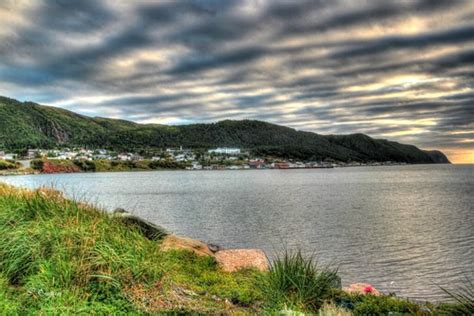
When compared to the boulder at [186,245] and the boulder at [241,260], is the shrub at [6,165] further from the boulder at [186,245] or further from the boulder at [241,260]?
the boulder at [241,260]

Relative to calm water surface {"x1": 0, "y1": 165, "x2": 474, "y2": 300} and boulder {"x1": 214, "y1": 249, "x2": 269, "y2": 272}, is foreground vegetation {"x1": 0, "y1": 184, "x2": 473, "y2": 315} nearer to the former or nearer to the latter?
boulder {"x1": 214, "y1": 249, "x2": 269, "y2": 272}

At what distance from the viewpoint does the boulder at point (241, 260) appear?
16016mm

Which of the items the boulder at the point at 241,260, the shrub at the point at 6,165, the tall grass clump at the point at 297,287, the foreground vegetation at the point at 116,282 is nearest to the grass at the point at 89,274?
the foreground vegetation at the point at 116,282

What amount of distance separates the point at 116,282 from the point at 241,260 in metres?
8.70

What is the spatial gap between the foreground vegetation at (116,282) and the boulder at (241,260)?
335 cm

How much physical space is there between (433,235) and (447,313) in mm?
28653

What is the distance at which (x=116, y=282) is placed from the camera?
9117mm

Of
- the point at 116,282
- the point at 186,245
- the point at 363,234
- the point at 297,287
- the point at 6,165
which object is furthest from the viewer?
the point at 6,165

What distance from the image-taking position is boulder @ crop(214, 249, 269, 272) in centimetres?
Answer: 1602

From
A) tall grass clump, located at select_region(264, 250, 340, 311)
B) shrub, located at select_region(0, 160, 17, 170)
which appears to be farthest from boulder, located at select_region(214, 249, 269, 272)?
shrub, located at select_region(0, 160, 17, 170)

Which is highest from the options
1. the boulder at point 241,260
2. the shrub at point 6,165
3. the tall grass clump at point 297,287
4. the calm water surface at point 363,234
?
the tall grass clump at point 297,287

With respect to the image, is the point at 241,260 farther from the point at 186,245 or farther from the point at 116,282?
the point at 116,282

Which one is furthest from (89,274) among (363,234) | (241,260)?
(363,234)

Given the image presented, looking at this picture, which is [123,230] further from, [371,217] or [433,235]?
[371,217]
